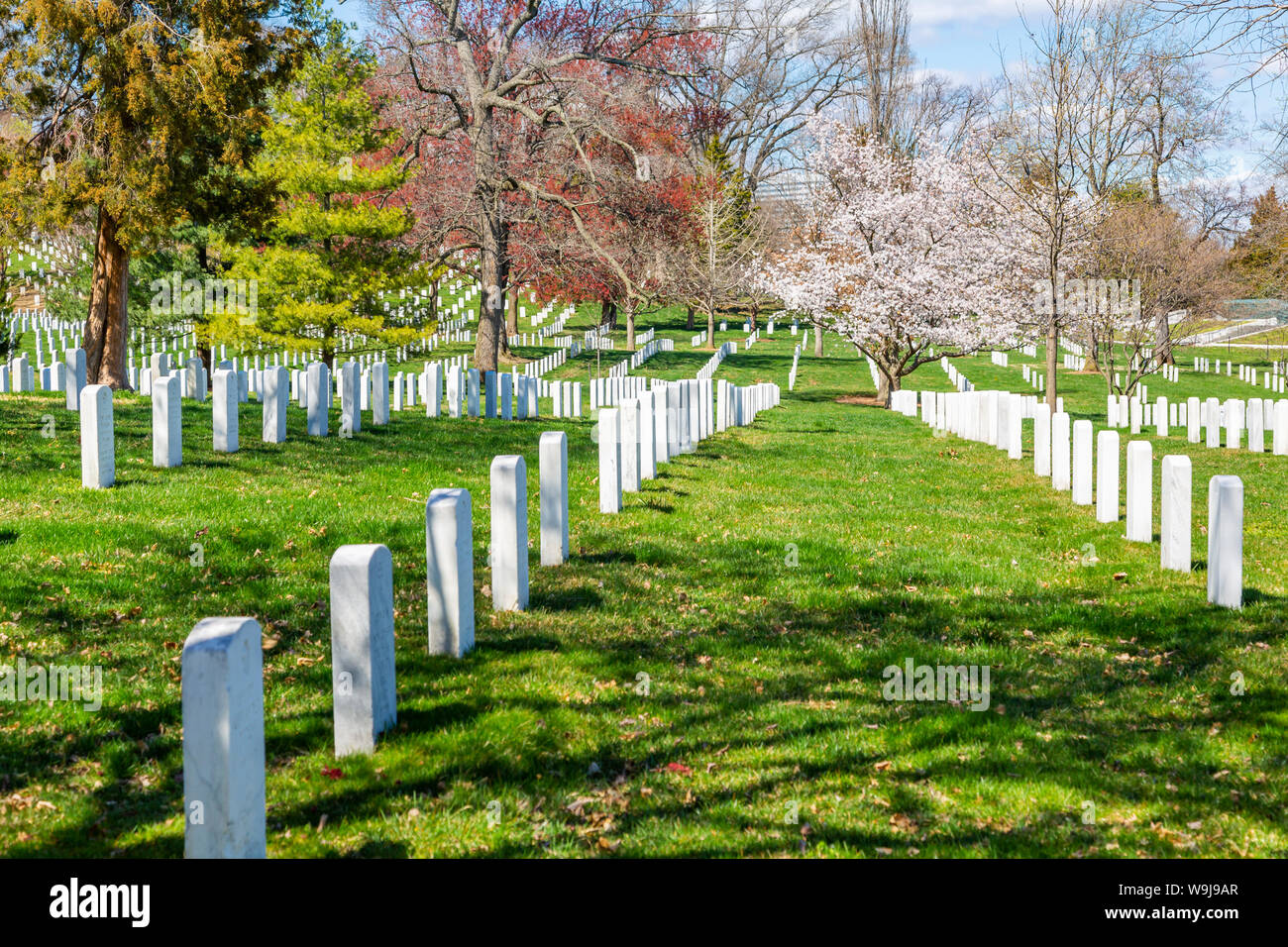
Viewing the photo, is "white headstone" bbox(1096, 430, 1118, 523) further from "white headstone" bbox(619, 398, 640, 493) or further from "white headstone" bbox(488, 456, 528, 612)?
"white headstone" bbox(488, 456, 528, 612)

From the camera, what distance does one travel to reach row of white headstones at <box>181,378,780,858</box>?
3348 mm

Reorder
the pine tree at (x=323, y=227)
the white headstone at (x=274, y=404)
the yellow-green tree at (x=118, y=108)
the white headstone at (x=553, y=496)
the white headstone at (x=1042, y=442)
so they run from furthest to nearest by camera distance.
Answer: the pine tree at (x=323, y=227), the yellow-green tree at (x=118, y=108), the white headstone at (x=1042, y=442), the white headstone at (x=274, y=404), the white headstone at (x=553, y=496)

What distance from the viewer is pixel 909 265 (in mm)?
34875

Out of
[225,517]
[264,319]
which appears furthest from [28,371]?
[225,517]

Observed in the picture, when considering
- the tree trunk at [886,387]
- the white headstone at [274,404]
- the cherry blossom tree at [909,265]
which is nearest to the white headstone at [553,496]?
the white headstone at [274,404]

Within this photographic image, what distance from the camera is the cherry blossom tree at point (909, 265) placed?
3400 centimetres

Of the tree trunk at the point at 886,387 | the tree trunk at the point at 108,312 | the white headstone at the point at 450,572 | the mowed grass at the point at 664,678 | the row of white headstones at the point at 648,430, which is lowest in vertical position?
the mowed grass at the point at 664,678

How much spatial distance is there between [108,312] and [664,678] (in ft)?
53.5

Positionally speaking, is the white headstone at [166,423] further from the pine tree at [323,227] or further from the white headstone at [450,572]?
the pine tree at [323,227]

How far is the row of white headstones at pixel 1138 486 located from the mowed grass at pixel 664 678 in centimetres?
28

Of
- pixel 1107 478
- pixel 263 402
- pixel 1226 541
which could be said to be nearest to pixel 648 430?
pixel 1107 478

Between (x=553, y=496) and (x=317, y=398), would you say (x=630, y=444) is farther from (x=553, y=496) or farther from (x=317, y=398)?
(x=317, y=398)

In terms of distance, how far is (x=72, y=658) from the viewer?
5672mm
